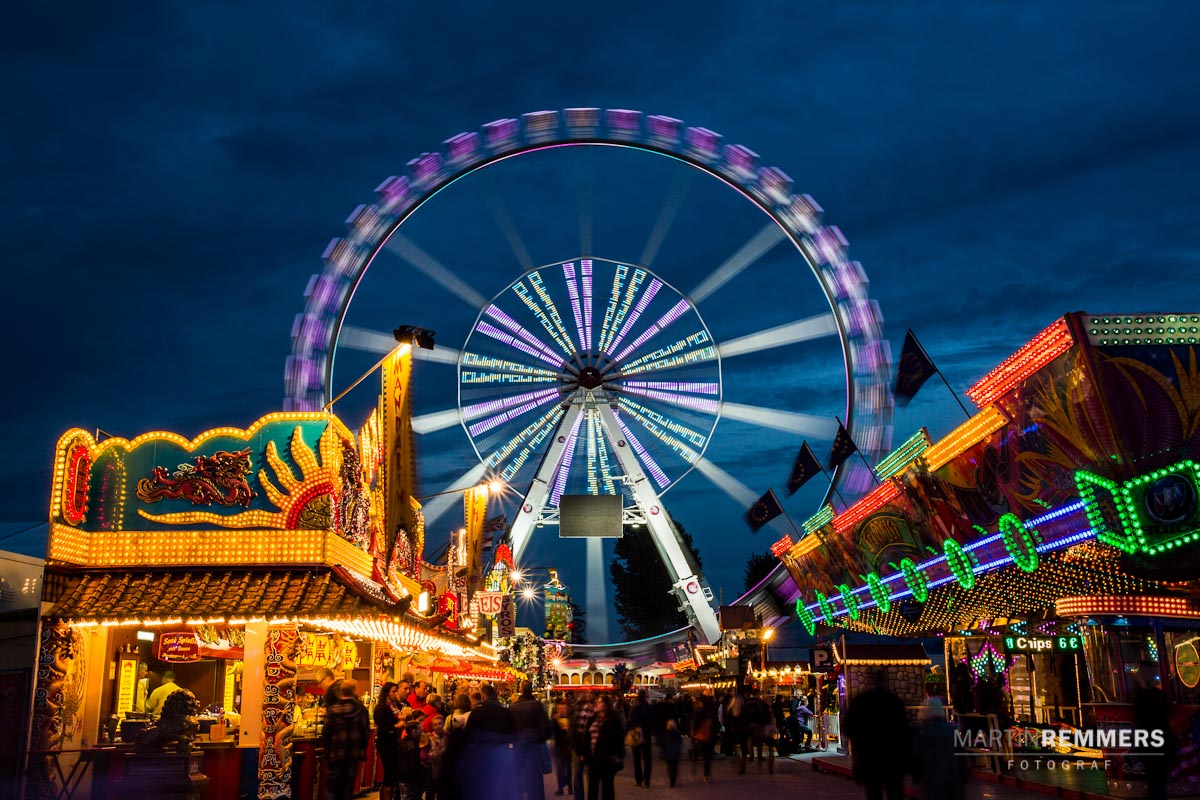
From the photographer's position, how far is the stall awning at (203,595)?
12789mm

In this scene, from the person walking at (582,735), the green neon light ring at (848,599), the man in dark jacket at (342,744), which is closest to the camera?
the man in dark jacket at (342,744)

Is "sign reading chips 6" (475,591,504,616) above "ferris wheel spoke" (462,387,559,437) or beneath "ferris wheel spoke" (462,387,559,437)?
beneath

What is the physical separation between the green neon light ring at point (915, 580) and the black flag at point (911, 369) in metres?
4.52

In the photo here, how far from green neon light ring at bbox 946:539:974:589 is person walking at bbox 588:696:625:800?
27.3 ft

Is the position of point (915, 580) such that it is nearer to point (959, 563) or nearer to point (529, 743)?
point (959, 563)

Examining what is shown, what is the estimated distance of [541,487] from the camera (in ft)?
125

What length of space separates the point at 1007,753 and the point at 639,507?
79.6 feet

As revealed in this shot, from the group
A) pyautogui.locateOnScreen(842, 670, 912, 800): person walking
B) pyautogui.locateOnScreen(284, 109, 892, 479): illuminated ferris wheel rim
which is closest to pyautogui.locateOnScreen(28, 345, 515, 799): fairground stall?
pyautogui.locateOnScreen(842, 670, 912, 800): person walking

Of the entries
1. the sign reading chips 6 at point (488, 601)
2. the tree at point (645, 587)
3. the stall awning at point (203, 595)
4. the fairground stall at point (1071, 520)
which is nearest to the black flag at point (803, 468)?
the fairground stall at point (1071, 520)

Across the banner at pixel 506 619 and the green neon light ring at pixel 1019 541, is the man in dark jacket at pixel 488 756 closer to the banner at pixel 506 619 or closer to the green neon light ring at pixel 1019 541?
the green neon light ring at pixel 1019 541

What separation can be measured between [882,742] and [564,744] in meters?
7.22

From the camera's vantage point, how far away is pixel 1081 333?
12.1m

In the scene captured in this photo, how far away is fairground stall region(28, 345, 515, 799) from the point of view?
1267 centimetres

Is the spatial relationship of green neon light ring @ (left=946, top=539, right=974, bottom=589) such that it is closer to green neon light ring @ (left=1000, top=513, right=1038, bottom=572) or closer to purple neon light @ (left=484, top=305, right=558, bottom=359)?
green neon light ring @ (left=1000, top=513, right=1038, bottom=572)
